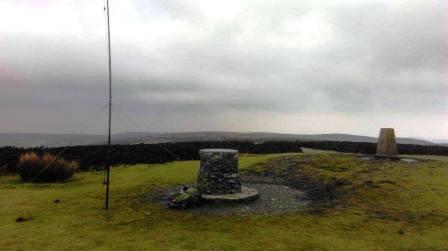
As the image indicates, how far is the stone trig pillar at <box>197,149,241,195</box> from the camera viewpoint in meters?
14.2

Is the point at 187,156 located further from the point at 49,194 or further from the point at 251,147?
the point at 49,194

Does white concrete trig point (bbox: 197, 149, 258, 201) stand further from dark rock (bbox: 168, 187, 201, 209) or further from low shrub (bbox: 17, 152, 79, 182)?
low shrub (bbox: 17, 152, 79, 182)

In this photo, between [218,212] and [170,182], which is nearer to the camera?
[218,212]

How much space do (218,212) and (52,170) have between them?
34.2ft

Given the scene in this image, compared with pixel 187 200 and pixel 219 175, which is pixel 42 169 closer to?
pixel 187 200

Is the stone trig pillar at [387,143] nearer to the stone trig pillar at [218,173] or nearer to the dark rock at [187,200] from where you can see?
the stone trig pillar at [218,173]

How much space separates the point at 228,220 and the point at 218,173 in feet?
9.51

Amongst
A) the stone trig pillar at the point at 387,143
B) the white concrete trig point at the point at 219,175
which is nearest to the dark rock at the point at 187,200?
the white concrete trig point at the point at 219,175

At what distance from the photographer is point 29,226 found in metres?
10.9

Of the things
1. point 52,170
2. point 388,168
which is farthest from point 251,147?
point 52,170

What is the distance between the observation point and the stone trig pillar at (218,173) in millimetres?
14234

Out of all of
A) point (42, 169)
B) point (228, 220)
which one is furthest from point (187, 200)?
point (42, 169)

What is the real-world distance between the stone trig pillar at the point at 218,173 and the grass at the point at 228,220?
80.8 inches

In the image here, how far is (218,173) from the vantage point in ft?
46.8
